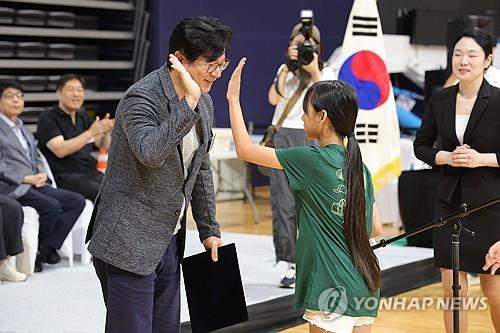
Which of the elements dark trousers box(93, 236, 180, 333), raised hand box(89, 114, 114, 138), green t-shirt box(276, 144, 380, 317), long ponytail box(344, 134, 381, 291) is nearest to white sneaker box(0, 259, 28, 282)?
raised hand box(89, 114, 114, 138)

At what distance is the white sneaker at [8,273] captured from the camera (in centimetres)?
574

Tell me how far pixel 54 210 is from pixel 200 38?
3701 millimetres

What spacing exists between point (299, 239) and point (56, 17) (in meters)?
6.92

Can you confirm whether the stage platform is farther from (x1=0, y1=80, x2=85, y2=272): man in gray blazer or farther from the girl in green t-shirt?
the girl in green t-shirt

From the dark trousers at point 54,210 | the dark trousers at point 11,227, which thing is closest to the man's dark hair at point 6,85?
the dark trousers at point 54,210

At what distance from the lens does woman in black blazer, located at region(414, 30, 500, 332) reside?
3986mm

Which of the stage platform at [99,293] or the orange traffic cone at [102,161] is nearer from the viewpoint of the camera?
the stage platform at [99,293]

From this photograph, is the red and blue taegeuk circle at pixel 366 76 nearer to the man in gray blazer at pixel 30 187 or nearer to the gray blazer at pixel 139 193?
the man in gray blazer at pixel 30 187

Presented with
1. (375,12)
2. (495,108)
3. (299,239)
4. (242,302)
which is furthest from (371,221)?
(375,12)

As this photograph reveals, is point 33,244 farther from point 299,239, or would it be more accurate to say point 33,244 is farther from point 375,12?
point 299,239

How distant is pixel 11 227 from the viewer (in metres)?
5.73

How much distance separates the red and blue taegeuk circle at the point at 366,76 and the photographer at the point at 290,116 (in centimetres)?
54

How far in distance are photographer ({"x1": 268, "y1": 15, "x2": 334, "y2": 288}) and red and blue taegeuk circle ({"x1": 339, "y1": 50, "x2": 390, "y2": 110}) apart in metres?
0.54

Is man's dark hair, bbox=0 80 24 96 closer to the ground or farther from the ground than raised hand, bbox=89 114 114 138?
farther from the ground
